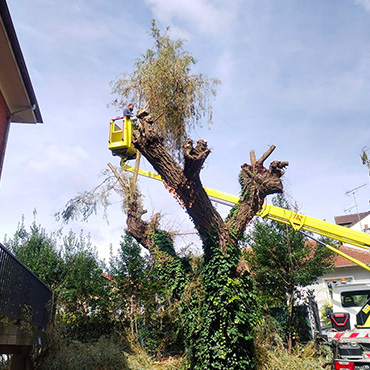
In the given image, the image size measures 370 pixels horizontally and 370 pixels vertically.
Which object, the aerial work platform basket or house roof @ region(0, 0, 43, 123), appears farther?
the aerial work platform basket

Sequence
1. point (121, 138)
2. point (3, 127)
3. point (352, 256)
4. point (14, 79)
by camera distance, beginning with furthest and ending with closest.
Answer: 1. point (352, 256)
2. point (121, 138)
3. point (3, 127)
4. point (14, 79)

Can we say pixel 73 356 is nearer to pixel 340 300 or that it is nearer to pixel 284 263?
pixel 340 300

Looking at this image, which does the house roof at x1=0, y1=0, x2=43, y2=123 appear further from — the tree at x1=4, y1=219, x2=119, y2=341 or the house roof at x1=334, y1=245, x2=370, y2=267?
the house roof at x1=334, y1=245, x2=370, y2=267

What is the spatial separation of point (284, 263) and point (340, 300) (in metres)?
4.32

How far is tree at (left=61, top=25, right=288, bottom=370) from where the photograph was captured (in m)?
8.45

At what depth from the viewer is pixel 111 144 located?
1114cm

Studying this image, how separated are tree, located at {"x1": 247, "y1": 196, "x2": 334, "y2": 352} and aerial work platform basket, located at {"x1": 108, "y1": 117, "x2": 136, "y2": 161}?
632 cm

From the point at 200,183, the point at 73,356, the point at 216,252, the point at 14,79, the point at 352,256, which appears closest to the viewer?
the point at 14,79

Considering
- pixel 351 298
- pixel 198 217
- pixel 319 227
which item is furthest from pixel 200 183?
pixel 319 227

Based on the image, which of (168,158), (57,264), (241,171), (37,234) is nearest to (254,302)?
(241,171)

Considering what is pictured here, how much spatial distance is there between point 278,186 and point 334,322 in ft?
12.1

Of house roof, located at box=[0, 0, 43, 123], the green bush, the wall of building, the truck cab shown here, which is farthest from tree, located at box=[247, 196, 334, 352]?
the wall of building

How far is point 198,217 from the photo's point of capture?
939cm

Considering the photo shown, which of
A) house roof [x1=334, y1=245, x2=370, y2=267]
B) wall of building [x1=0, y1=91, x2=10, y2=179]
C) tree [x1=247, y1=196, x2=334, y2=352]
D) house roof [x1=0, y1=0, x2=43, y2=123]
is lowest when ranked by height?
tree [x1=247, y1=196, x2=334, y2=352]
